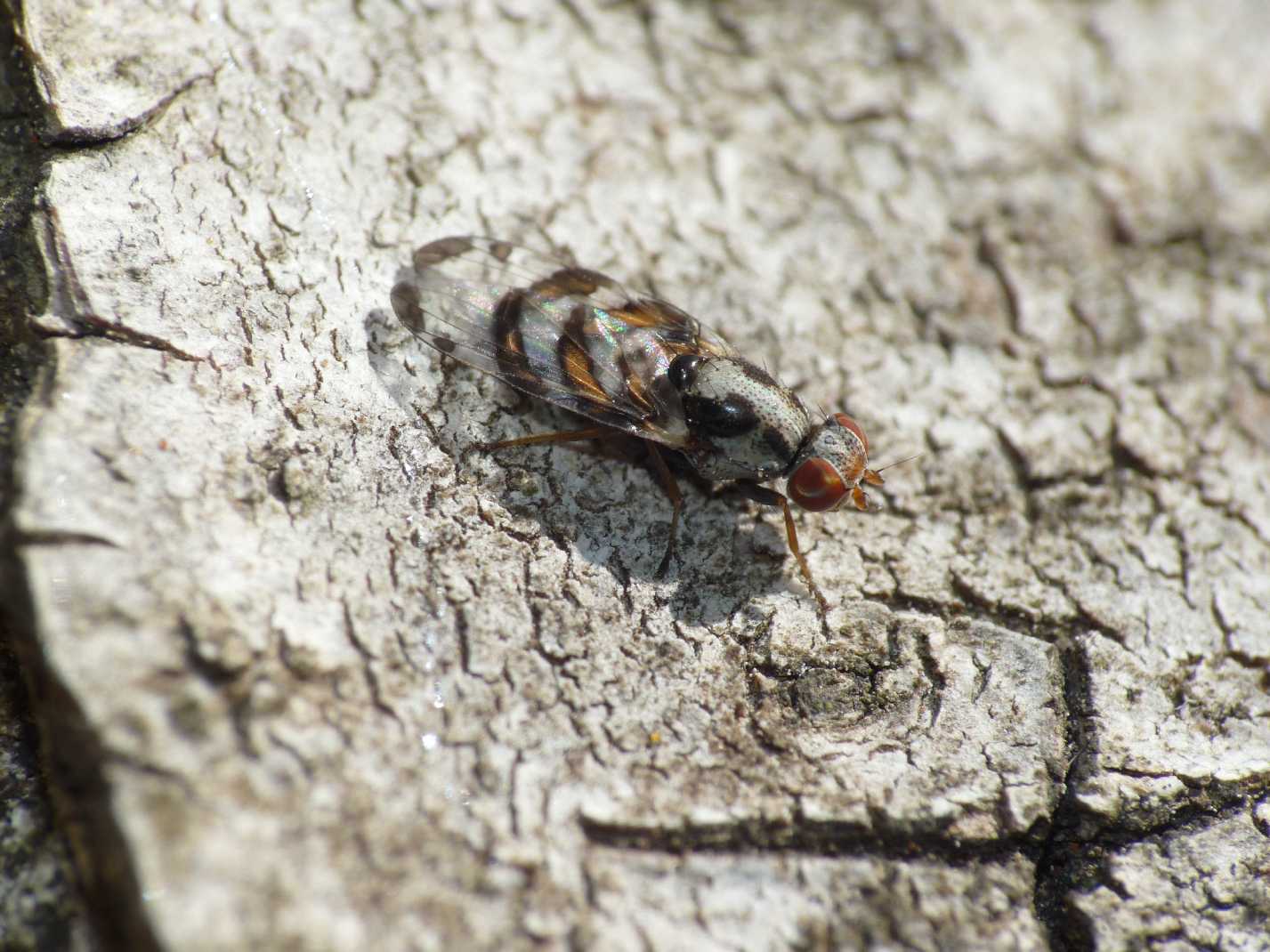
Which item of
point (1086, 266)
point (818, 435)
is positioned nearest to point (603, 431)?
point (818, 435)

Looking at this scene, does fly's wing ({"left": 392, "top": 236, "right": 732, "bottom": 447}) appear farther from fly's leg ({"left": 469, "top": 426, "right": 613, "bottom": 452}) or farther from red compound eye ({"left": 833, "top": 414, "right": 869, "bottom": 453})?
red compound eye ({"left": 833, "top": 414, "right": 869, "bottom": 453})

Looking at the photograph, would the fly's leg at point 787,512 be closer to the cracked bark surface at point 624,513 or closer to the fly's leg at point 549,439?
the cracked bark surface at point 624,513

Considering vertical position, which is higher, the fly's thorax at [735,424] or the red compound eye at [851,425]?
the red compound eye at [851,425]

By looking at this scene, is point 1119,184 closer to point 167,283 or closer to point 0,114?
point 167,283

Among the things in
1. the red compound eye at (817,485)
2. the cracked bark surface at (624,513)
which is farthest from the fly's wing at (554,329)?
the red compound eye at (817,485)

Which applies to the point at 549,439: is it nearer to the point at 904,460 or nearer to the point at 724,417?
the point at 724,417

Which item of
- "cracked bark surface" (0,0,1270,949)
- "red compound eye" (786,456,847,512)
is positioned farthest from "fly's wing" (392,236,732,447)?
"red compound eye" (786,456,847,512)
